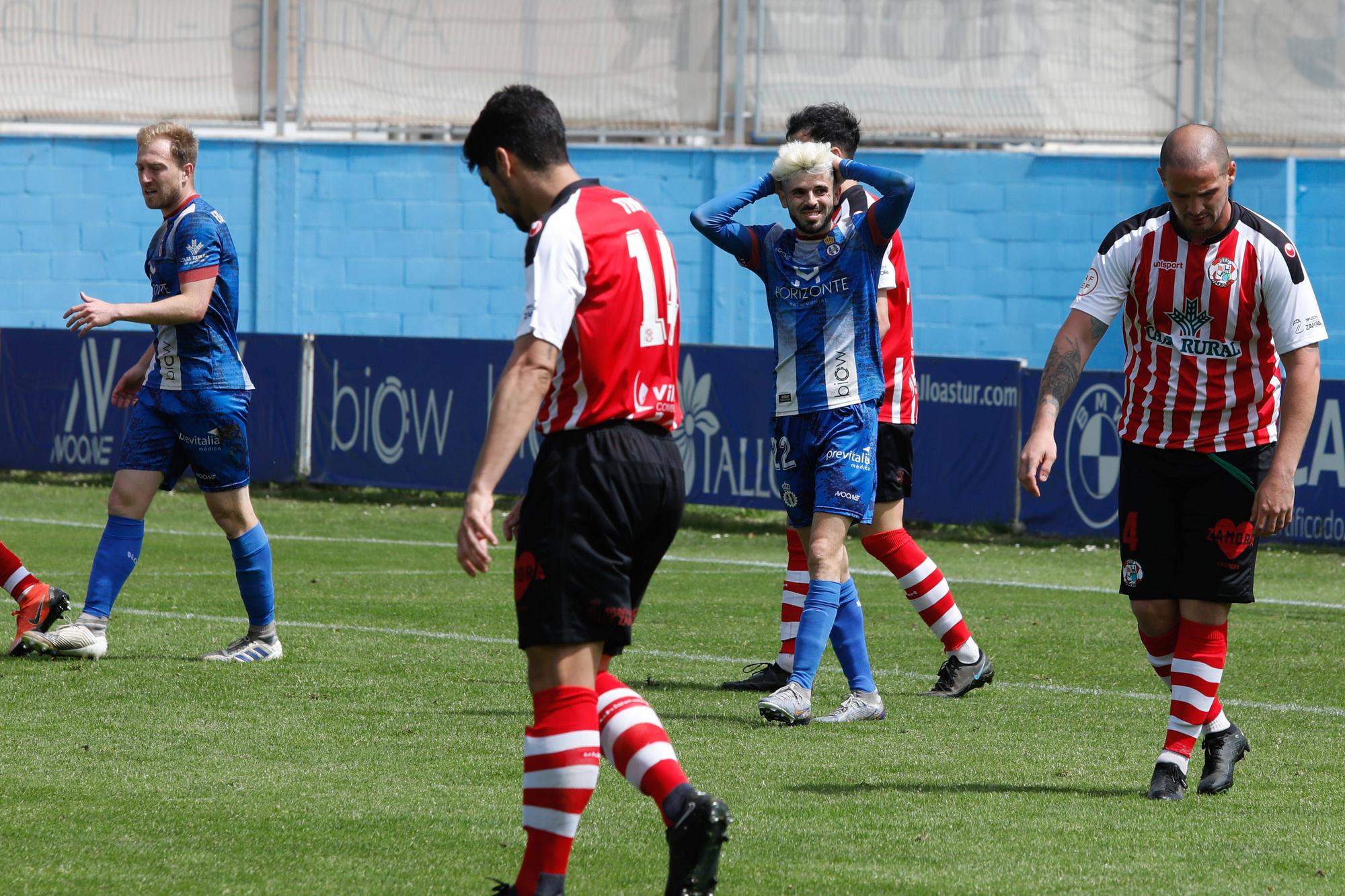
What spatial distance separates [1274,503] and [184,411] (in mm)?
4462

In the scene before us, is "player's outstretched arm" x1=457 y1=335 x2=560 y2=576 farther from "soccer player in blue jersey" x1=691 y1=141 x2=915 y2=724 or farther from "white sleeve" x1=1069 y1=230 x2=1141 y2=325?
"soccer player in blue jersey" x1=691 y1=141 x2=915 y2=724

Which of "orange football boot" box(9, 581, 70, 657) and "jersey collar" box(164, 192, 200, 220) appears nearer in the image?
"jersey collar" box(164, 192, 200, 220)

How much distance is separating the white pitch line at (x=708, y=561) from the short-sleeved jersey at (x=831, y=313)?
16.5 feet

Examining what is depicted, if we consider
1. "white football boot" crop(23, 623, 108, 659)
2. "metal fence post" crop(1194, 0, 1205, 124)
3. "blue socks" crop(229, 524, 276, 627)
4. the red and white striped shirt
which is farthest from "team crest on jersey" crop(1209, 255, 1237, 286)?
"metal fence post" crop(1194, 0, 1205, 124)

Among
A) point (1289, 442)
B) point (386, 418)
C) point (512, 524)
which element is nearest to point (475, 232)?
point (386, 418)

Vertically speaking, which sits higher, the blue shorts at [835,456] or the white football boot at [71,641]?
the blue shorts at [835,456]

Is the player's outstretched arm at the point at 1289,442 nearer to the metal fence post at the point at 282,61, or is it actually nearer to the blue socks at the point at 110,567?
the blue socks at the point at 110,567

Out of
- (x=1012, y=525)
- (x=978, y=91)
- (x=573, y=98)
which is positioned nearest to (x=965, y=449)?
(x=1012, y=525)

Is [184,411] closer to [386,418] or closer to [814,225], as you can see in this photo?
[814,225]

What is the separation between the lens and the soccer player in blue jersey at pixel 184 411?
25.6 ft

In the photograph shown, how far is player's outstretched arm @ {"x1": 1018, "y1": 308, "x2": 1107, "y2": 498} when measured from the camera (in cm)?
548

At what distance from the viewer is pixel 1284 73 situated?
19.1 meters

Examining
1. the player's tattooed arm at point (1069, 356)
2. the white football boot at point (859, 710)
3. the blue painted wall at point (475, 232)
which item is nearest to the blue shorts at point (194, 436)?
the white football boot at point (859, 710)

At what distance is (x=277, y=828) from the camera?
16.8ft
